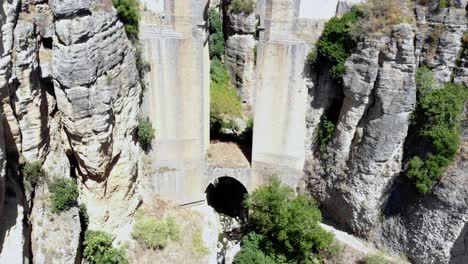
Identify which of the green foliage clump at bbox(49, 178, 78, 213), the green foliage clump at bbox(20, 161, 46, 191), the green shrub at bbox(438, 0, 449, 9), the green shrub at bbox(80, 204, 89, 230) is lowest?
the green shrub at bbox(80, 204, 89, 230)

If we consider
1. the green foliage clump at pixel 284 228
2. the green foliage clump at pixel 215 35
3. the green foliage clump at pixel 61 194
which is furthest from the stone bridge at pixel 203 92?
the green foliage clump at pixel 215 35

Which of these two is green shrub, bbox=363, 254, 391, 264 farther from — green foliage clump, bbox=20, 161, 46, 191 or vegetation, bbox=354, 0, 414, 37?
green foliage clump, bbox=20, 161, 46, 191

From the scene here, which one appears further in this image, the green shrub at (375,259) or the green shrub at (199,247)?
the green shrub at (199,247)

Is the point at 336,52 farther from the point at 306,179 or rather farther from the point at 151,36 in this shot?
the point at 151,36

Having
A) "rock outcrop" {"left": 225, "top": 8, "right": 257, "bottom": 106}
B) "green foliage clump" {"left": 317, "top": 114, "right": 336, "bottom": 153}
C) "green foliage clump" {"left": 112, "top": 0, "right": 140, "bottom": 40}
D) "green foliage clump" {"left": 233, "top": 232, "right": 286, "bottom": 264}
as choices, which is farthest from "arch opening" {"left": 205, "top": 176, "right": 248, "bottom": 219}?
"green foliage clump" {"left": 112, "top": 0, "right": 140, "bottom": 40}

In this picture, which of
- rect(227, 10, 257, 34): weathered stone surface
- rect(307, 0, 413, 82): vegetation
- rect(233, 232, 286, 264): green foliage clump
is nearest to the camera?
rect(307, 0, 413, 82): vegetation

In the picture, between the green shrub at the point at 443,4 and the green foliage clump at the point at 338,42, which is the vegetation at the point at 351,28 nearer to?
the green foliage clump at the point at 338,42

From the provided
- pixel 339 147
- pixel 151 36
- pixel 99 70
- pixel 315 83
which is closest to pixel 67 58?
pixel 99 70
